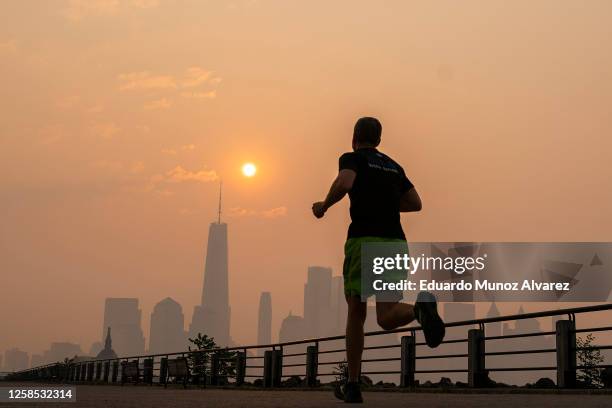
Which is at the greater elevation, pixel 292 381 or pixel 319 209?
pixel 319 209

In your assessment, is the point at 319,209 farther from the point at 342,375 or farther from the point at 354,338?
the point at 342,375

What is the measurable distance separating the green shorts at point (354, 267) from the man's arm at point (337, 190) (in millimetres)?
309

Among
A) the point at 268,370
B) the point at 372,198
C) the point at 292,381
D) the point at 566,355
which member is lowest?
the point at 292,381

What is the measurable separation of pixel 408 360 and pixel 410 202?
24.1 ft

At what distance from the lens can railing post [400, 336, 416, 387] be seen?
13.3 m

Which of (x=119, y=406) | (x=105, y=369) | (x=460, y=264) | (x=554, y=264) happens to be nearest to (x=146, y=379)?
(x=105, y=369)

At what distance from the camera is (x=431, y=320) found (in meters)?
5.99

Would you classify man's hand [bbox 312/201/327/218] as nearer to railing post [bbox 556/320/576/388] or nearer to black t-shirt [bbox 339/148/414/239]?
black t-shirt [bbox 339/148/414/239]

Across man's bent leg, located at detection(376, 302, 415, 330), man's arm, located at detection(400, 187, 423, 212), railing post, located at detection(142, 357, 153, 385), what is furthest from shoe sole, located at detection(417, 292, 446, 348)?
railing post, located at detection(142, 357, 153, 385)

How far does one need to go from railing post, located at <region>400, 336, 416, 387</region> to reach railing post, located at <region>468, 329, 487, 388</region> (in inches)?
54.7

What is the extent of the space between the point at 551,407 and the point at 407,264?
1441 mm

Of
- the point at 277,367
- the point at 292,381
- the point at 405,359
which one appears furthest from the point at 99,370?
the point at 405,359

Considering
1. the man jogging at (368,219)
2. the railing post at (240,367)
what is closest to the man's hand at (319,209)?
the man jogging at (368,219)

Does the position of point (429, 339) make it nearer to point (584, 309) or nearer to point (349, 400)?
point (349, 400)
